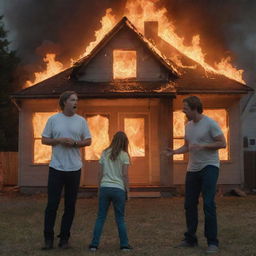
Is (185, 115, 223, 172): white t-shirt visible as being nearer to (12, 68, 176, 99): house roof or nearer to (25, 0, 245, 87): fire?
(12, 68, 176, 99): house roof

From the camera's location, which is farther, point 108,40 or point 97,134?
point 97,134

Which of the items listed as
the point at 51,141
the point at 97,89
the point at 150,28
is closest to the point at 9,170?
the point at 97,89

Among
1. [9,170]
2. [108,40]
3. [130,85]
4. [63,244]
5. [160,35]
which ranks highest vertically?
[160,35]

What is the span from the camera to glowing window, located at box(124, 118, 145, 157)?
15117mm

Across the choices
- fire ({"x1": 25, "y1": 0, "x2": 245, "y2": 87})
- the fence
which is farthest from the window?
the fence

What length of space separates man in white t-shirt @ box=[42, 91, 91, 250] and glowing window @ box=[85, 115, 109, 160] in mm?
8521

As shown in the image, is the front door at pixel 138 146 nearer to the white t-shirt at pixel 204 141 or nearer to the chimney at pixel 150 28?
the chimney at pixel 150 28

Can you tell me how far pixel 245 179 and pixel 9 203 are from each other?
8023 mm

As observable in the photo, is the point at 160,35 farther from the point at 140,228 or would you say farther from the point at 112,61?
the point at 140,228

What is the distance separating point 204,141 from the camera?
619 cm

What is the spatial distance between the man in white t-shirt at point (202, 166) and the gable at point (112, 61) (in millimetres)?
8398

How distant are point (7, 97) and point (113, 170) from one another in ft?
96.0

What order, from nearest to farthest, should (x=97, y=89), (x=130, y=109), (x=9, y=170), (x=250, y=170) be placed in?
(x=97, y=89)
(x=130, y=109)
(x=250, y=170)
(x=9, y=170)

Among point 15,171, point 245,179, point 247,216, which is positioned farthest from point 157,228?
point 15,171
